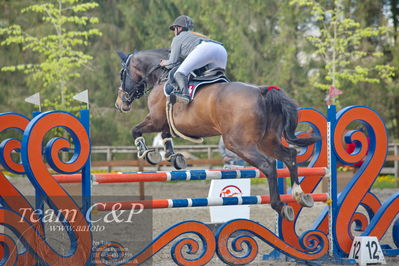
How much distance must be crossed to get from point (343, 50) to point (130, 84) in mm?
14750

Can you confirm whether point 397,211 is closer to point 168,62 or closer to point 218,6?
point 168,62

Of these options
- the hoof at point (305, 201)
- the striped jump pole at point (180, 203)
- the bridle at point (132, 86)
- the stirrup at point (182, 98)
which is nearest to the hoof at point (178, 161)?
the striped jump pole at point (180, 203)

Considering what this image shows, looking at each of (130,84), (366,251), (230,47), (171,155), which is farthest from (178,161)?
(230,47)

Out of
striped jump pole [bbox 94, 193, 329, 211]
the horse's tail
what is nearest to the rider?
the horse's tail

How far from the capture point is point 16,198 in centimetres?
517

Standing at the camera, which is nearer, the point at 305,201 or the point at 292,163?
the point at 305,201

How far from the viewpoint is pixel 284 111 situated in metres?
5.24

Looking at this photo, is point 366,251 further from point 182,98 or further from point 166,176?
point 182,98

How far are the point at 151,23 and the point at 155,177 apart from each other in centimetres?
2194

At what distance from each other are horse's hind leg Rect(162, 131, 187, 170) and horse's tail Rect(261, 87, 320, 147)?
767mm

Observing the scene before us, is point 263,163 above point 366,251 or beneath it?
above

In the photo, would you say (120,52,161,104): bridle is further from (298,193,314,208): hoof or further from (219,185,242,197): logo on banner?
(219,185,242,197): logo on banner

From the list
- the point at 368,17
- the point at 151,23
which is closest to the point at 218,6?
the point at 151,23

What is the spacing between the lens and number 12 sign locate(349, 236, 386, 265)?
5.92m
